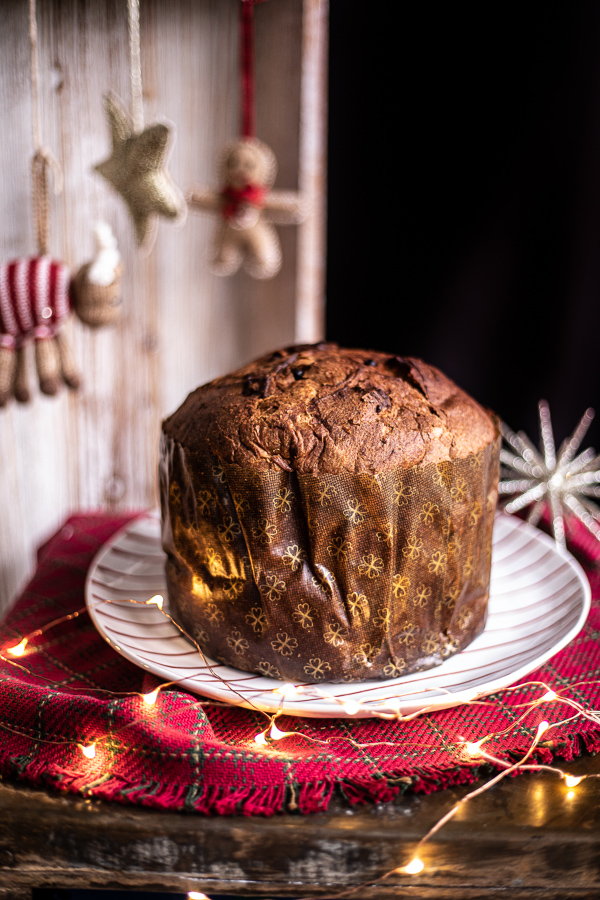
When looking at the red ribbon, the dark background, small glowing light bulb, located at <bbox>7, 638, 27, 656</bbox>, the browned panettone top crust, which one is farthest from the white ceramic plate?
the red ribbon

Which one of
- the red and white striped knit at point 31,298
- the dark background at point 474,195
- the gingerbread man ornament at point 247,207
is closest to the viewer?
the red and white striped knit at point 31,298

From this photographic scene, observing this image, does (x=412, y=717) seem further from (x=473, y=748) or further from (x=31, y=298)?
(x=31, y=298)

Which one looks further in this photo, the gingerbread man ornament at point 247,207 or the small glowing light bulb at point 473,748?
the gingerbread man ornament at point 247,207

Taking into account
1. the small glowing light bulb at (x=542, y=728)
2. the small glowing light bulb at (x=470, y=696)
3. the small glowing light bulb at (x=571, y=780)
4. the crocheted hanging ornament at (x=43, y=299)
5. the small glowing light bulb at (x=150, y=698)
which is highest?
the crocheted hanging ornament at (x=43, y=299)

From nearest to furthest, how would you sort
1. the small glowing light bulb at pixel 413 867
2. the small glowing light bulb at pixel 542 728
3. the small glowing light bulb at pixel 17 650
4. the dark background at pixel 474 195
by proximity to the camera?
the small glowing light bulb at pixel 413 867 → the small glowing light bulb at pixel 542 728 → the small glowing light bulb at pixel 17 650 → the dark background at pixel 474 195

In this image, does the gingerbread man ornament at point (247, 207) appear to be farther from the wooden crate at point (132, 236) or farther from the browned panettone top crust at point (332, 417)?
the browned panettone top crust at point (332, 417)

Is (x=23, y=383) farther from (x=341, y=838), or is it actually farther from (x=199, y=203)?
(x=341, y=838)

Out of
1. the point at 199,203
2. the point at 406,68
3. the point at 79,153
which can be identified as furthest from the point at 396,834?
the point at 406,68

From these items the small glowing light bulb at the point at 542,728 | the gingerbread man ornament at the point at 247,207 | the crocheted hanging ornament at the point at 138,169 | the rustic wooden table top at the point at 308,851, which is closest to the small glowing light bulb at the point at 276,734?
the rustic wooden table top at the point at 308,851

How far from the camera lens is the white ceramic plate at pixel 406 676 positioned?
84cm

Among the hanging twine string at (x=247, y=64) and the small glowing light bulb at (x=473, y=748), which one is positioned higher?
the hanging twine string at (x=247, y=64)

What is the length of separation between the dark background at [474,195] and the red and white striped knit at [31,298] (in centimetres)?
71

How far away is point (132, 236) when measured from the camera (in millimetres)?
1486

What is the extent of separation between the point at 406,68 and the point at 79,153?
68cm
